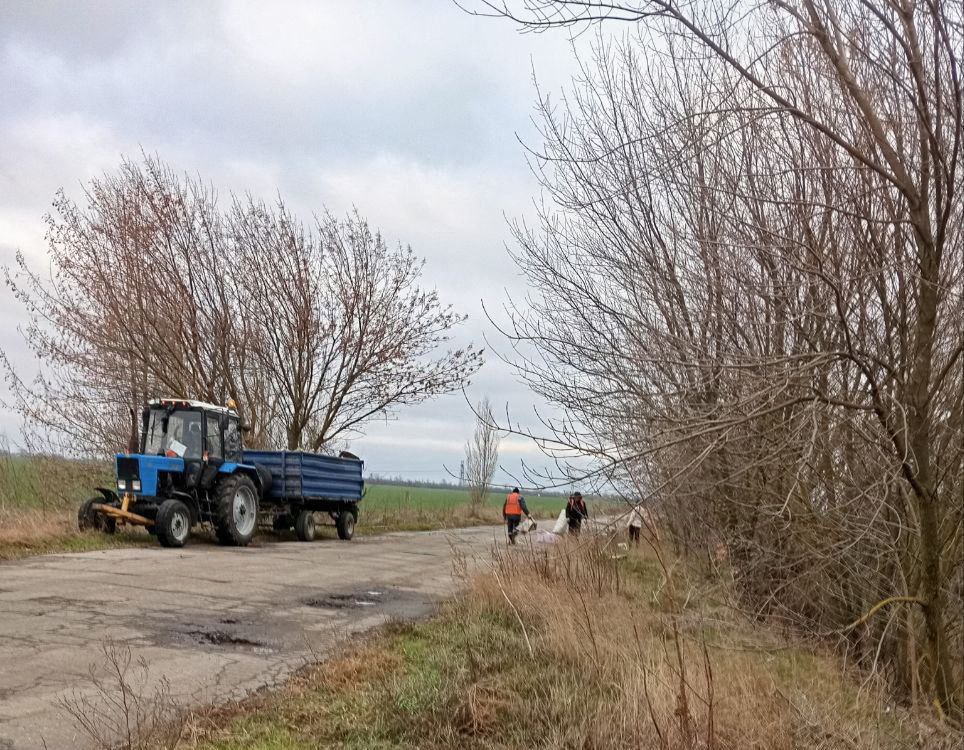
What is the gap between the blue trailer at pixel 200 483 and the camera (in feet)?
50.5

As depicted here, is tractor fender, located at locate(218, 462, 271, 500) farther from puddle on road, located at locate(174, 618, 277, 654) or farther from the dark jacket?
the dark jacket

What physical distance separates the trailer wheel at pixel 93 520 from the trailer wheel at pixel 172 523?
1031 mm

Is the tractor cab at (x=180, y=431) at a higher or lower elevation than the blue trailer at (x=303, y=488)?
higher

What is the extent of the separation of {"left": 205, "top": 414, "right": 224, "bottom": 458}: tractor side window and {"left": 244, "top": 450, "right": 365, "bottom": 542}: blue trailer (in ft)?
6.48

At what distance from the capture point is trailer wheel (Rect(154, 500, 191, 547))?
14875 millimetres

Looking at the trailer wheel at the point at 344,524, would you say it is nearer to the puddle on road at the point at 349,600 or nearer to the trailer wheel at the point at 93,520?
the trailer wheel at the point at 93,520

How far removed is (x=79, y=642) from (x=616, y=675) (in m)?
4.37

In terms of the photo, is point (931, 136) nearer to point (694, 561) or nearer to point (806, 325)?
point (806, 325)

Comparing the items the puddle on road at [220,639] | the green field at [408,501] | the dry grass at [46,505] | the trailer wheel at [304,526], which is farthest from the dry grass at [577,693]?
the green field at [408,501]

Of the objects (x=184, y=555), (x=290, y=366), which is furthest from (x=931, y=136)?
(x=290, y=366)

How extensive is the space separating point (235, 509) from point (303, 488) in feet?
7.55

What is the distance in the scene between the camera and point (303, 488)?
19.0 metres

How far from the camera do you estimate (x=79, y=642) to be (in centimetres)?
733

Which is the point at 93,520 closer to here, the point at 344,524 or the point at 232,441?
the point at 232,441
